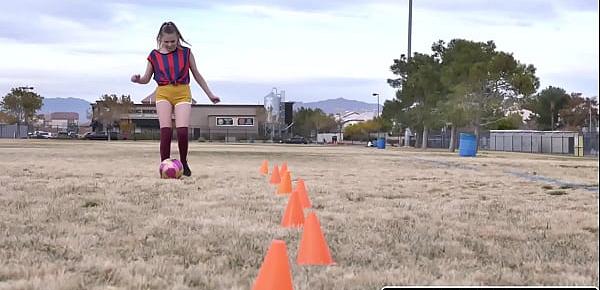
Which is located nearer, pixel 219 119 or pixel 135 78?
pixel 135 78

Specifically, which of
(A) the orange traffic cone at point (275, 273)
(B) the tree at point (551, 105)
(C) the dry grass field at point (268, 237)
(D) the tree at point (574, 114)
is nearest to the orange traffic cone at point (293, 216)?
(C) the dry grass field at point (268, 237)

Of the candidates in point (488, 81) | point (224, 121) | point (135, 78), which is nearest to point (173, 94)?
point (135, 78)

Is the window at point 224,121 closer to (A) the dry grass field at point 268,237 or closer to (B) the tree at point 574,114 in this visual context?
(B) the tree at point 574,114

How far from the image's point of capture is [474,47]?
4756 cm

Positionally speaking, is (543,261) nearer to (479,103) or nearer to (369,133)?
(479,103)

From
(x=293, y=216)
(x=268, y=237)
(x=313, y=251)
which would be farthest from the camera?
(x=293, y=216)

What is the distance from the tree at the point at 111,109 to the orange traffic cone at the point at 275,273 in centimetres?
9668

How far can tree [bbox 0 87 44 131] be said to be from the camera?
94375 millimetres

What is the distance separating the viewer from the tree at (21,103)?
94375 millimetres

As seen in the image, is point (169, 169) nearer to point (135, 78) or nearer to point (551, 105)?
point (135, 78)

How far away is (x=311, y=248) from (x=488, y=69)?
40.5 meters

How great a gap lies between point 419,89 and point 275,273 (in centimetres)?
5325

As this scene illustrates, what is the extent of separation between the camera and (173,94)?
11.5 meters

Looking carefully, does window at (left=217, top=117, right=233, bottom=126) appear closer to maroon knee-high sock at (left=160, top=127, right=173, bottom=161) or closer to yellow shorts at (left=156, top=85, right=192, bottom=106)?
maroon knee-high sock at (left=160, top=127, right=173, bottom=161)
